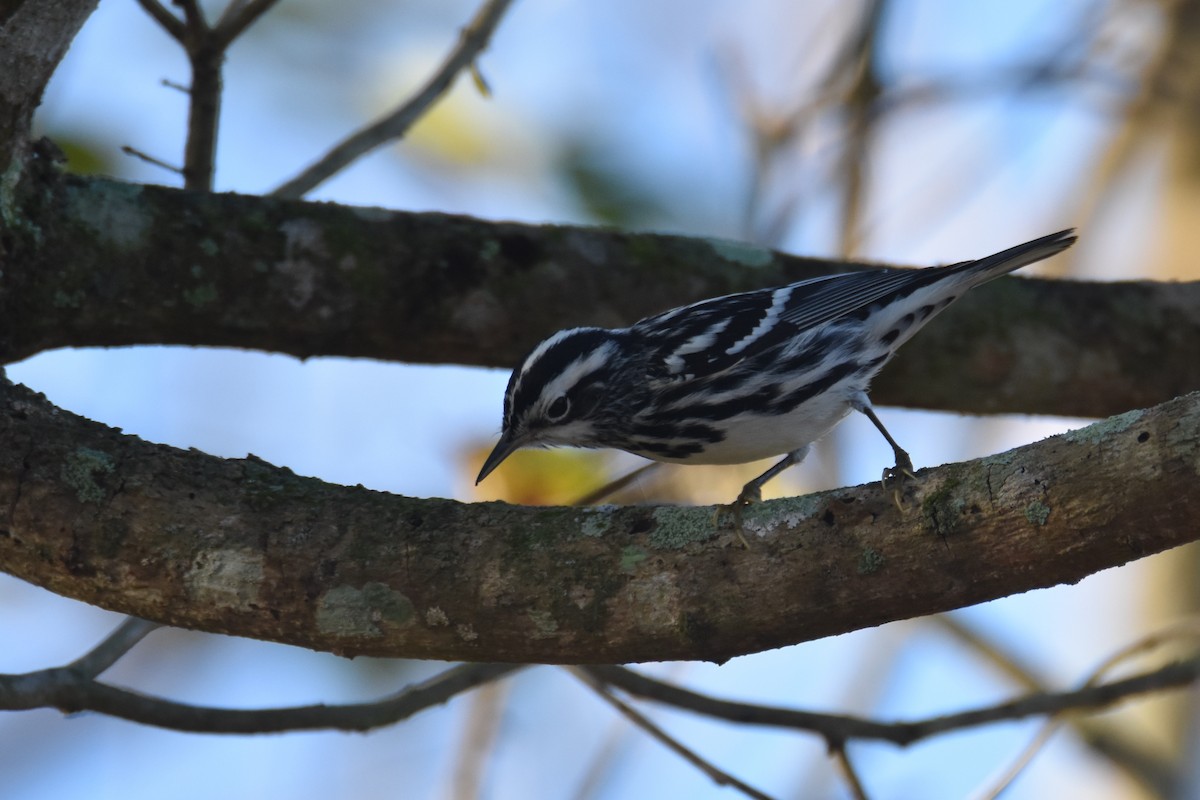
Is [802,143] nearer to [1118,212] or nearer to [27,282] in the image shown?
[1118,212]

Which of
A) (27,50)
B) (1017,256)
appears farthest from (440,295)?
(1017,256)

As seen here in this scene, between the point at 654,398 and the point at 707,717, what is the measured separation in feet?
3.78

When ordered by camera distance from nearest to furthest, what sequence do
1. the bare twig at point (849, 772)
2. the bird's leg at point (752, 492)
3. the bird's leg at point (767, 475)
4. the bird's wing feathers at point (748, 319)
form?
1. the bird's leg at point (752, 492)
2. the bird's leg at point (767, 475)
3. the bare twig at point (849, 772)
4. the bird's wing feathers at point (748, 319)

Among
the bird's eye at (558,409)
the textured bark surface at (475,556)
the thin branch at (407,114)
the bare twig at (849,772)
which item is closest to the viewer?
the textured bark surface at (475,556)

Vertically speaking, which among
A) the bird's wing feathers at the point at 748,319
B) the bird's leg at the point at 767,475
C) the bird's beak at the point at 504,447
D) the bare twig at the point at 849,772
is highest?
the bird's wing feathers at the point at 748,319

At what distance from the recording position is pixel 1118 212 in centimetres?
912

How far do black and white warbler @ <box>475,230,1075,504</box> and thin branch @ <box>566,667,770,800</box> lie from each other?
0.85 meters

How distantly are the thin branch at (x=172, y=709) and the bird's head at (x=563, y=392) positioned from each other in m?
1.00

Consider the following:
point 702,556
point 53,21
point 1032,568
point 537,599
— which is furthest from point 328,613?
point 53,21

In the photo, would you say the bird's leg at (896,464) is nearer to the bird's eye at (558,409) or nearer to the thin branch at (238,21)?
the bird's eye at (558,409)

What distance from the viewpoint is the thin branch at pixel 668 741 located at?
4.14 m

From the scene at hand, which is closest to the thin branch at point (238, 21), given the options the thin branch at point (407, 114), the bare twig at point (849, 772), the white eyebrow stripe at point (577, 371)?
the thin branch at point (407, 114)

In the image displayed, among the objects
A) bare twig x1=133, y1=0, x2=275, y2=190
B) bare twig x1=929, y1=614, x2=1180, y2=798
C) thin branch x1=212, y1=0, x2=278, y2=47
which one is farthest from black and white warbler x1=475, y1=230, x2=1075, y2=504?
bare twig x1=929, y1=614, x2=1180, y2=798

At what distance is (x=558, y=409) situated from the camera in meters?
4.93
